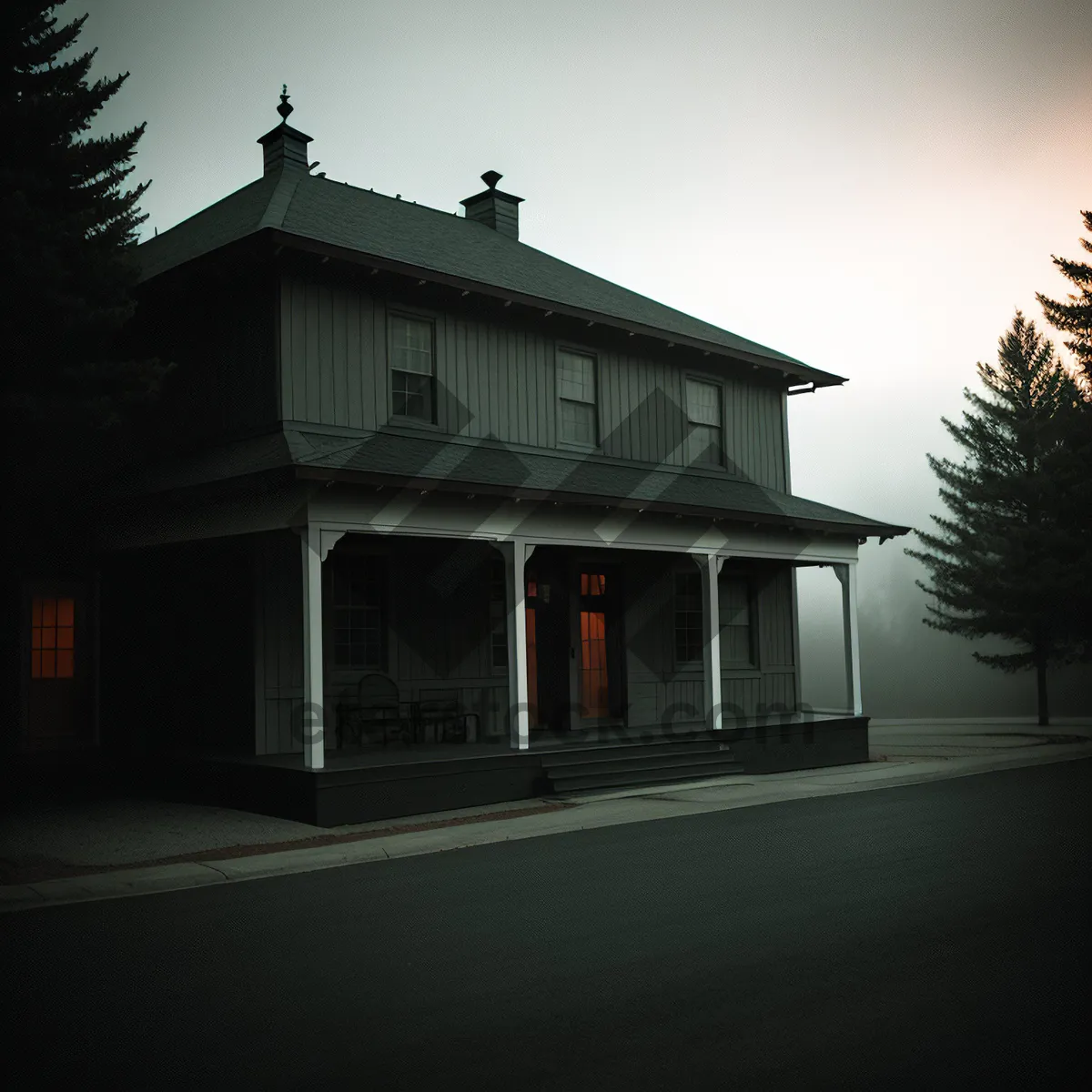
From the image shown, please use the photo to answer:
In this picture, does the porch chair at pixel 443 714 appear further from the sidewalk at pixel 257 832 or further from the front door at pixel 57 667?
the front door at pixel 57 667

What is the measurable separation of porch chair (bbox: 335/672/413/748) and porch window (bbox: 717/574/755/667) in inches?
267

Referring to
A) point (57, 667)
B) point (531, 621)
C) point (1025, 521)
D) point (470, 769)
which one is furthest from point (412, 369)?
point (1025, 521)

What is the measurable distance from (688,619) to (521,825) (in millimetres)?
8148

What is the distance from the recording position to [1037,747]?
2022 centimetres

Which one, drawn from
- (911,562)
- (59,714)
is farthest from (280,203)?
(911,562)

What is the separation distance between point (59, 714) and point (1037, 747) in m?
16.6

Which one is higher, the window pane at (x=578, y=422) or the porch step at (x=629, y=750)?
the window pane at (x=578, y=422)

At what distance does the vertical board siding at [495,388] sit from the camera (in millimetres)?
14312

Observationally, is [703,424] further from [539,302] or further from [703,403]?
[539,302]

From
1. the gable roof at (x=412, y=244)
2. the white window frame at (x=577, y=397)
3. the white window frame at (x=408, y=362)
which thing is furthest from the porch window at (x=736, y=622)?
the white window frame at (x=408, y=362)

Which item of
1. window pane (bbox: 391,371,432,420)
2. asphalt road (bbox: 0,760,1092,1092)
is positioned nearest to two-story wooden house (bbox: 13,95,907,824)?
window pane (bbox: 391,371,432,420)

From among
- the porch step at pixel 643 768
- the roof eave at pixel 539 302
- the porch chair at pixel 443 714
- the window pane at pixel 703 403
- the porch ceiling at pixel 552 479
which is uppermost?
the roof eave at pixel 539 302

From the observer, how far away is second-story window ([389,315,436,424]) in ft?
50.6

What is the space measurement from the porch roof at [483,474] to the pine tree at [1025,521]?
966cm
